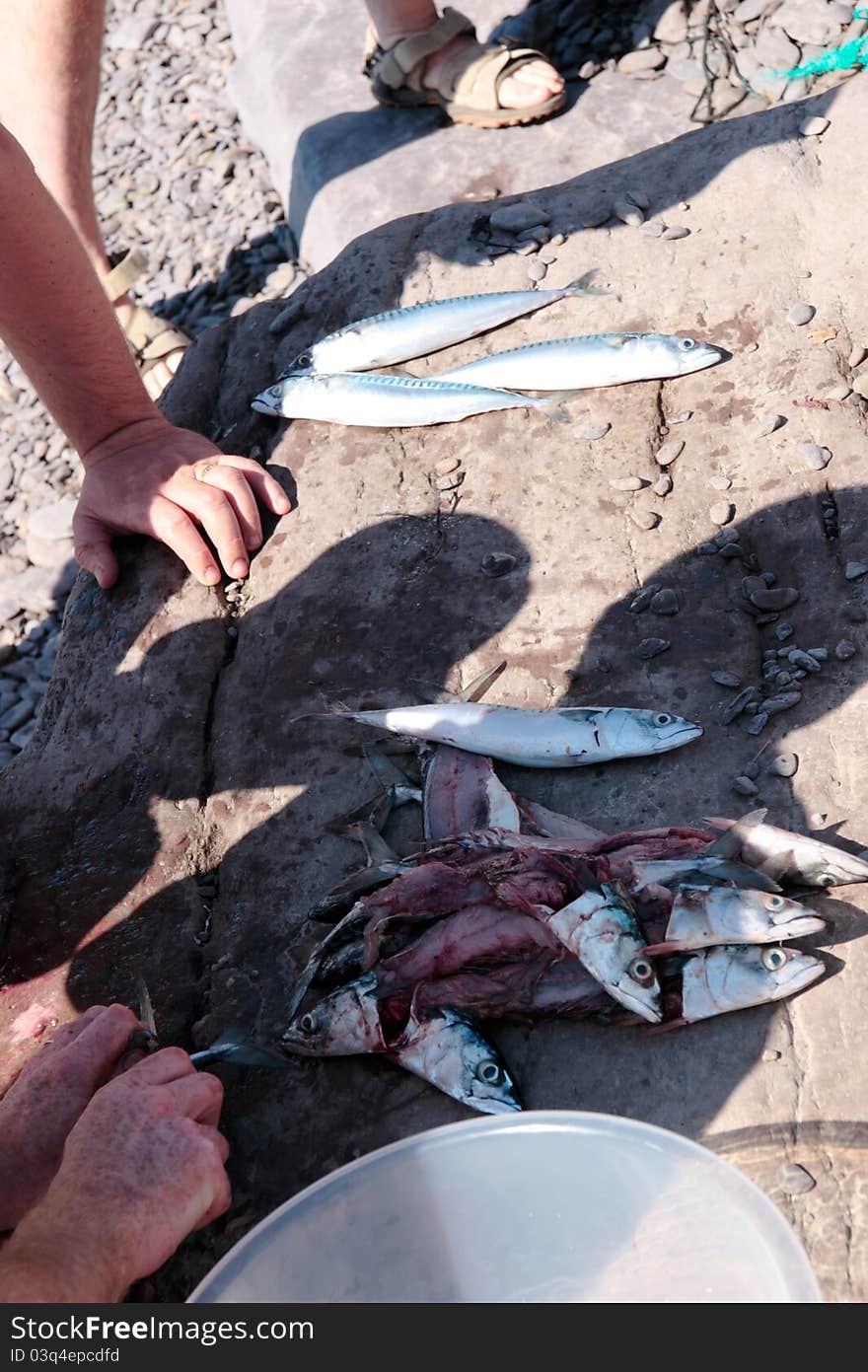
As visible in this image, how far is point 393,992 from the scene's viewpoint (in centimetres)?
279

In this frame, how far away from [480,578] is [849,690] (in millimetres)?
1235

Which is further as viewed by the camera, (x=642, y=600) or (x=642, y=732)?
(x=642, y=600)

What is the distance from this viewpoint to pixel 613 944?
2562mm

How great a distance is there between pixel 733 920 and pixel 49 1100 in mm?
1586

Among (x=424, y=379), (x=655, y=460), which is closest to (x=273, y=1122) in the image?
(x=655, y=460)

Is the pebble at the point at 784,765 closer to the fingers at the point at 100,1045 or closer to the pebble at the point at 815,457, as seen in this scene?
the pebble at the point at 815,457

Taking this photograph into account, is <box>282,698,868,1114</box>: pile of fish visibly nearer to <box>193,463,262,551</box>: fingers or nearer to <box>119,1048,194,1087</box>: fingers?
<box>119,1048,194,1087</box>: fingers

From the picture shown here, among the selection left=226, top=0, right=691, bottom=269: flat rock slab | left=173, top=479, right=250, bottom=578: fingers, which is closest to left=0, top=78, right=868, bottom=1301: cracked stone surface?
left=173, top=479, right=250, bottom=578: fingers

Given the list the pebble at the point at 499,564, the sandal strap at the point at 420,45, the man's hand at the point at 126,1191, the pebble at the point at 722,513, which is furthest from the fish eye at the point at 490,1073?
the sandal strap at the point at 420,45

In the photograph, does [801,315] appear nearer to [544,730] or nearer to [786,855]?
[544,730]

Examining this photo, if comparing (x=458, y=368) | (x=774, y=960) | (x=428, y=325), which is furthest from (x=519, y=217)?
(x=774, y=960)
